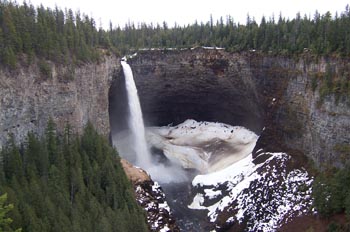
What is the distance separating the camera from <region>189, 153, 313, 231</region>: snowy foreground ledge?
50925 mm

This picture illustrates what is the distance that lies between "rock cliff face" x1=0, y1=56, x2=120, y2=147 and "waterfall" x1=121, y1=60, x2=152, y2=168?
749 cm

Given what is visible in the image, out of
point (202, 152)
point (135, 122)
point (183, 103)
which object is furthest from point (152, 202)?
point (183, 103)

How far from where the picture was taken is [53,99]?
49781mm

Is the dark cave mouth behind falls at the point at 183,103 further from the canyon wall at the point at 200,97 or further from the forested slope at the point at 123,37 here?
the forested slope at the point at 123,37

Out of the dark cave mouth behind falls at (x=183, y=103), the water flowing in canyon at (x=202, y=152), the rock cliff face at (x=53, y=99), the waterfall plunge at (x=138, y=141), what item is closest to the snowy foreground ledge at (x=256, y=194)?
the water flowing in canyon at (x=202, y=152)

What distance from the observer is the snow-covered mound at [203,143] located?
235 feet

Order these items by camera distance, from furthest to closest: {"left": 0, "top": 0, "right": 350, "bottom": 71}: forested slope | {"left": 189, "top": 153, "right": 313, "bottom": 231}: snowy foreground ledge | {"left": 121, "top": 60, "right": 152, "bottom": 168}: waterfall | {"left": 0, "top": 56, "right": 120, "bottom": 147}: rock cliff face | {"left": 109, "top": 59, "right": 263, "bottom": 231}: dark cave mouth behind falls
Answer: {"left": 121, "top": 60, "right": 152, "bottom": 168}: waterfall, {"left": 109, "top": 59, "right": 263, "bottom": 231}: dark cave mouth behind falls, {"left": 189, "top": 153, "right": 313, "bottom": 231}: snowy foreground ledge, {"left": 0, "top": 0, "right": 350, "bottom": 71}: forested slope, {"left": 0, "top": 56, "right": 120, "bottom": 147}: rock cliff face

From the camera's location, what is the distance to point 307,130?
189 feet

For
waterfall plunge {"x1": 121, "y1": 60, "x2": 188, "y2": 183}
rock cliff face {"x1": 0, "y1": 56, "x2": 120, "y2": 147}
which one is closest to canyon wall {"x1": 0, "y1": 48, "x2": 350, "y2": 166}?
rock cliff face {"x1": 0, "y1": 56, "x2": 120, "y2": 147}

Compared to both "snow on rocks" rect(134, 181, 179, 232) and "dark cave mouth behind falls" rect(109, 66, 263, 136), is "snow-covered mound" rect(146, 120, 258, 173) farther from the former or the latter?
"snow on rocks" rect(134, 181, 179, 232)

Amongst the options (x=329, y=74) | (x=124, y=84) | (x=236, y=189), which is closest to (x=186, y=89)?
(x=124, y=84)

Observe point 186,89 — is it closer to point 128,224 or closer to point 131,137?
point 131,137

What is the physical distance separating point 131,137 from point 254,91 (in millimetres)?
21391

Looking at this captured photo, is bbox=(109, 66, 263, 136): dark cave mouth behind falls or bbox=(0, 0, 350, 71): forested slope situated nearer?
bbox=(0, 0, 350, 71): forested slope
